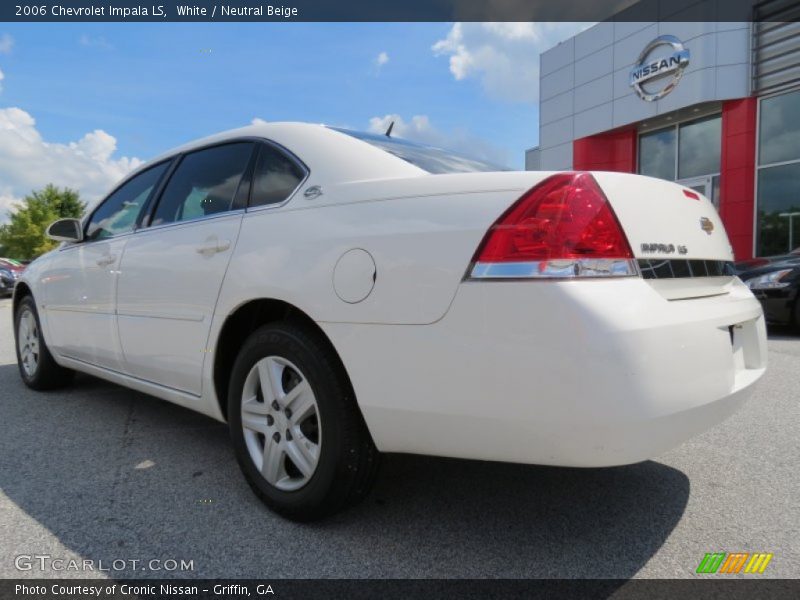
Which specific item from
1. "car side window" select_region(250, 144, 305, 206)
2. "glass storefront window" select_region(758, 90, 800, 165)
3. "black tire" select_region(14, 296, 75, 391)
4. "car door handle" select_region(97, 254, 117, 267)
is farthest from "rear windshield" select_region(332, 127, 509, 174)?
"glass storefront window" select_region(758, 90, 800, 165)

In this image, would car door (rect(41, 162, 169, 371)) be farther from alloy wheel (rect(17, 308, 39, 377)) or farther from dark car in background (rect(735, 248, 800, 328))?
dark car in background (rect(735, 248, 800, 328))

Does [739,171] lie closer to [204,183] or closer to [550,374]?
[204,183]

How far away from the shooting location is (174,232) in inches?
113

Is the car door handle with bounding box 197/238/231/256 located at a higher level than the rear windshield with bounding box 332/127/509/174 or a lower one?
lower

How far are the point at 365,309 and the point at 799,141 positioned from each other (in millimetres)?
15221

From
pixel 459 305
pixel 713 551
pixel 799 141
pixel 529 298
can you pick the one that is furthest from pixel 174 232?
pixel 799 141

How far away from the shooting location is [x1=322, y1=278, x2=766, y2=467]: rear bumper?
158 centimetres

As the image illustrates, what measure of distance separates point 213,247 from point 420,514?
140cm

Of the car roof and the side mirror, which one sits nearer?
the car roof

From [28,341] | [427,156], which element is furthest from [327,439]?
[28,341]

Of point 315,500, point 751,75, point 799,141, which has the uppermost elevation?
point 751,75

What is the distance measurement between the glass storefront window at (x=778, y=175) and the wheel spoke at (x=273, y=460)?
14867mm

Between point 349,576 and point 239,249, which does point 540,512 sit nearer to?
point 349,576

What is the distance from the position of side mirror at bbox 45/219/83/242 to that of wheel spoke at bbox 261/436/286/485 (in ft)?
7.80
